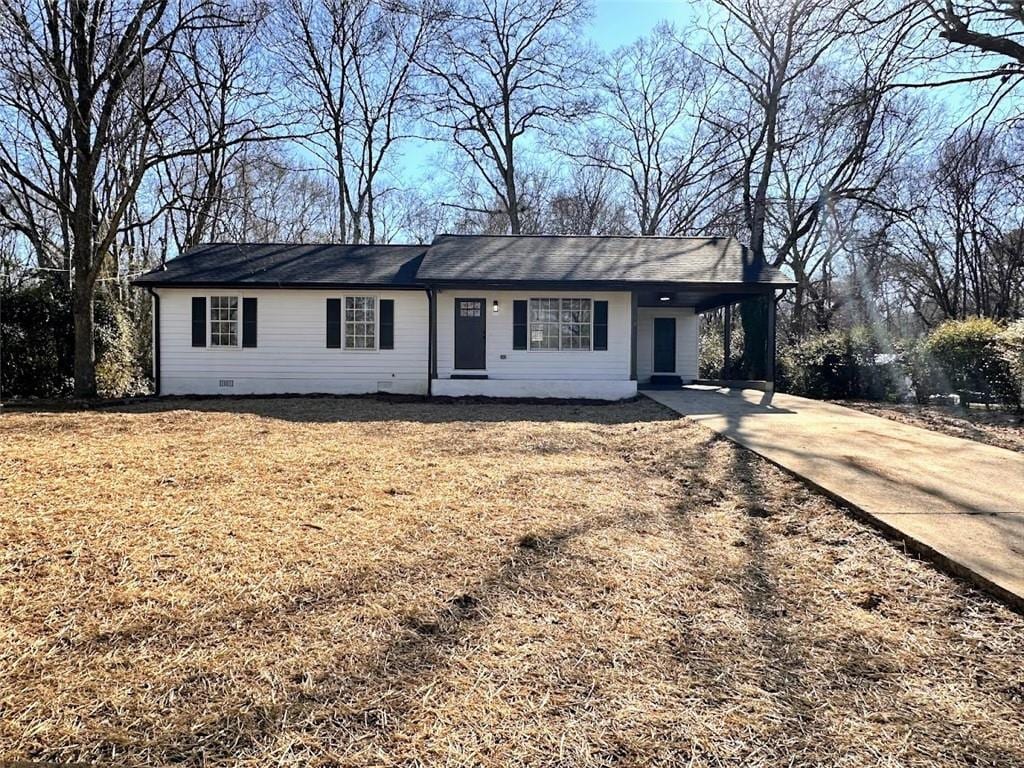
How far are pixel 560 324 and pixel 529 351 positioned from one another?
3.12 feet

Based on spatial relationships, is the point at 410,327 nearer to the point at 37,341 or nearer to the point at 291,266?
the point at 291,266

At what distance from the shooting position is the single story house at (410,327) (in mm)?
12812

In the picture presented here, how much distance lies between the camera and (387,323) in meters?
13.3

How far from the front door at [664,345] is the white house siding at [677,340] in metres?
0.09

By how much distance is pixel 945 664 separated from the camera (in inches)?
93.5

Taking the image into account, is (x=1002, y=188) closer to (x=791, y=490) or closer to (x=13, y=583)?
(x=791, y=490)

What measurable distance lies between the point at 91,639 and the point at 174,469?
3362 millimetres

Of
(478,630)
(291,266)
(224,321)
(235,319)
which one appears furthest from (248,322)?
(478,630)

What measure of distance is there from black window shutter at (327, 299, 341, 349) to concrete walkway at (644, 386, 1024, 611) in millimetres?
7831

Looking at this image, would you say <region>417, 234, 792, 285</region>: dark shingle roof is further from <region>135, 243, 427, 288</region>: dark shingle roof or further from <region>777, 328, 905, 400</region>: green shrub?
<region>777, 328, 905, 400</region>: green shrub

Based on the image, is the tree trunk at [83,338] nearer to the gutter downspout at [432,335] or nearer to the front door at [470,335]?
the gutter downspout at [432,335]

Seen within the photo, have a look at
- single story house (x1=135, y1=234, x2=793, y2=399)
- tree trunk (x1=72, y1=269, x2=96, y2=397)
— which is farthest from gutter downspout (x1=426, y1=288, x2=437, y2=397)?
tree trunk (x1=72, y1=269, x2=96, y2=397)

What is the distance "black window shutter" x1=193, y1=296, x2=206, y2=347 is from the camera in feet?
42.7

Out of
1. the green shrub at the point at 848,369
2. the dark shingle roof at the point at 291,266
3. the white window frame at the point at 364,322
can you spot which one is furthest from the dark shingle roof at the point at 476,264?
the green shrub at the point at 848,369
